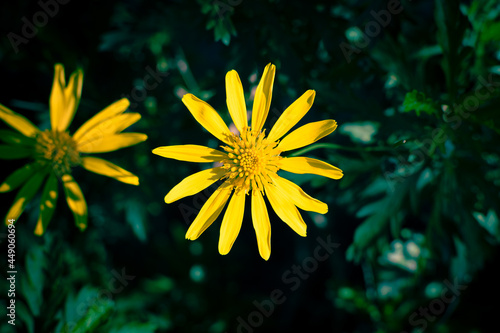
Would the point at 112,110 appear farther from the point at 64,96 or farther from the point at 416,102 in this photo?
the point at 416,102

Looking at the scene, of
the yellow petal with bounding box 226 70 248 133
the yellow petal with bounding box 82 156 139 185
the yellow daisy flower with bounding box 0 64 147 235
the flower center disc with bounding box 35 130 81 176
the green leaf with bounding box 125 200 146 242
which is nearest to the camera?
the yellow petal with bounding box 226 70 248 133

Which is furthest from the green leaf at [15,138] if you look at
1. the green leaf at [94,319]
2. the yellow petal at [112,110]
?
the green leaf at [94,319]

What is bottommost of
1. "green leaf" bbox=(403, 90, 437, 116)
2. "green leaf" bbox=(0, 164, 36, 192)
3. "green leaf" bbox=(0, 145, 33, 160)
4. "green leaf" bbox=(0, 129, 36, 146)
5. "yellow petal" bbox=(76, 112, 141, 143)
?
"green leaf" bbox=(403, 90, 437, 116)

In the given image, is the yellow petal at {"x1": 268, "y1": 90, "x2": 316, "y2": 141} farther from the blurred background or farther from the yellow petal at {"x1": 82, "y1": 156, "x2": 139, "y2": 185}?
the yellow petal at {"x1": 82, "y1": 156, "x2": 139, "y2": 185}

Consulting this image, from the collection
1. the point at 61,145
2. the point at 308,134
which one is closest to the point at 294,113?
the point at 308,134

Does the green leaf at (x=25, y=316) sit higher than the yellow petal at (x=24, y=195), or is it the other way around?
the yellow petal at (x=24, y=195)

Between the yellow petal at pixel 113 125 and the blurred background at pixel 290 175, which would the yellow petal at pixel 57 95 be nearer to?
the yellow petal at pixel 113 125

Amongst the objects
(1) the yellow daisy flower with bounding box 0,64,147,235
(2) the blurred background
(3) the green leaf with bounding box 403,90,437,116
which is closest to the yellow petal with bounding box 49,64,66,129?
(1) the yellow daisy flower with bounding box 0,64,147,235
